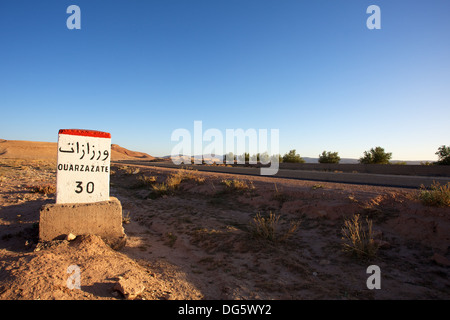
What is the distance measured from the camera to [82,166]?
5.20 metres

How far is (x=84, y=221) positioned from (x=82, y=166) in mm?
1093

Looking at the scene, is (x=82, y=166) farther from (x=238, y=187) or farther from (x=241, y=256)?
(x=238, y=187)

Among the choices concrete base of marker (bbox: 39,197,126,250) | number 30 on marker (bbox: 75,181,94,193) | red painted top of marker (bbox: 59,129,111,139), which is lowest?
concrete base of marker (bbox: 39,197,126,250)

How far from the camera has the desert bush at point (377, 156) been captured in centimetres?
3500

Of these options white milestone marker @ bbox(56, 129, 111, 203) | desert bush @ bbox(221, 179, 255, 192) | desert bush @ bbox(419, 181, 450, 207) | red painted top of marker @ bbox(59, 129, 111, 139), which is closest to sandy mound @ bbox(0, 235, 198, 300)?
white milestone marker @ bbox(56, 129, 111, 203)

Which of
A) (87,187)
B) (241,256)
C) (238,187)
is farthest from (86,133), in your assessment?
(238,187)

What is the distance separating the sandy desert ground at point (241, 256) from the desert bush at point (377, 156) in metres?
31.2

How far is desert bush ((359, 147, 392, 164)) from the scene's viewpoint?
35000mm

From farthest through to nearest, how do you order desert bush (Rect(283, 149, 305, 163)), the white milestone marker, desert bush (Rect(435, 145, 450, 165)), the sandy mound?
desert bush (Rect(283, 149, 305, 163)) < desert bush (Rect(435, 145, 450, 165)) < the white milestone marker < the sandy mound

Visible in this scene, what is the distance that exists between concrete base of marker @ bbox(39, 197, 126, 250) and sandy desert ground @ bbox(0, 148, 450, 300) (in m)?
0.28

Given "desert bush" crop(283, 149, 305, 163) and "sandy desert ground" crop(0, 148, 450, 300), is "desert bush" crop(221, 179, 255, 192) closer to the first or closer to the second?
"sandy desert ground" crop(0, 148, 450, 300)
